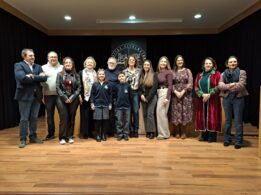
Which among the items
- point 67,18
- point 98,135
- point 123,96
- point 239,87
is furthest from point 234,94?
point 67,18

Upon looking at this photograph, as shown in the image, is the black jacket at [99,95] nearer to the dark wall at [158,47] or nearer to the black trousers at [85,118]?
the black trousers at [85,118]

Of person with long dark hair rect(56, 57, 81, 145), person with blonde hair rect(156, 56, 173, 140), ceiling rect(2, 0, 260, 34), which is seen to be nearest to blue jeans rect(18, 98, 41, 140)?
person with long dark hair rect(56, 57, 81, 145)

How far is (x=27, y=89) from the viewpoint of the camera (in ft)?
11.2

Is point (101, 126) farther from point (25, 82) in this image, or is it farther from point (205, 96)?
point (205, 96)

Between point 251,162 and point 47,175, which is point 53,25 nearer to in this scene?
point 47,175

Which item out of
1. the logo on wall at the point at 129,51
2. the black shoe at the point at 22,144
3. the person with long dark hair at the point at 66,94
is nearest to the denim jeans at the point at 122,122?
the person with long dark hair at the point at 66,94

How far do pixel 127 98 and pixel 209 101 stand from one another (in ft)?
4.25

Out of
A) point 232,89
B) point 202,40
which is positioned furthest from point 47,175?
point 202,40

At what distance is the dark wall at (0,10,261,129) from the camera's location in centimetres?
499

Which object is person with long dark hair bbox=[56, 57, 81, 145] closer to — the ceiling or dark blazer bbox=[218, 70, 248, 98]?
the ceiling

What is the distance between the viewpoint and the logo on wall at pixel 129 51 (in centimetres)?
752

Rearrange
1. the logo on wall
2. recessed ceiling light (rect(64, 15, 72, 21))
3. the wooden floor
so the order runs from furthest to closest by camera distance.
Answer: the logo on wall → recessed ceiling light (rect(64, 15, 72, 21)) → the wooden floor

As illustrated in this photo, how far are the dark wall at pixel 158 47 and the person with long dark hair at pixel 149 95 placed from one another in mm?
2488

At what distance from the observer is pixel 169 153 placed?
3.18 metres
